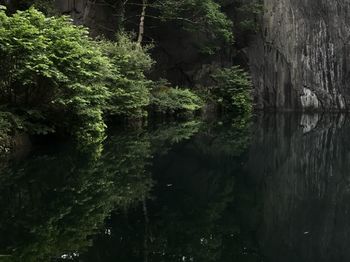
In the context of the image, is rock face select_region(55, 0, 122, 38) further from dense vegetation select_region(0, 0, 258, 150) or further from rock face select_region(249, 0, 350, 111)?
rock face select_region(249, 0, 350, 111)

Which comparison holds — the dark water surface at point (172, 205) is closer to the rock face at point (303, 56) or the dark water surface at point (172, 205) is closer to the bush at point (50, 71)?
the bush at point (50, 71)

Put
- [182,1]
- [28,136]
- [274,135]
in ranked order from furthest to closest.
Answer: [182,1], [274,135], [28,136]

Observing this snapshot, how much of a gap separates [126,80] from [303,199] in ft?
33.8

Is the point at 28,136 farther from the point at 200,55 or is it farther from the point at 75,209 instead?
the point at 200,55

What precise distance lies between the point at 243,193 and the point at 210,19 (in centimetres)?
1827

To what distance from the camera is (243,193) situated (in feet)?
24.5

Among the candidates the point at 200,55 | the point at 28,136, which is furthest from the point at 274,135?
the point at 200,55

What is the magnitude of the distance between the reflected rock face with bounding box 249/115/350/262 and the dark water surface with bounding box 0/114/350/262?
0.8 inches

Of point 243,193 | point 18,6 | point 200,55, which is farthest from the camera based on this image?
point 200,55

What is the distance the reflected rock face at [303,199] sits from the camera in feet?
16.5

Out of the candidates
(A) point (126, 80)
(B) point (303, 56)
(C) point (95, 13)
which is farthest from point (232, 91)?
(A) point (126, 80)

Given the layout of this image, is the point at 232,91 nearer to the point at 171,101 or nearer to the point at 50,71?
the point at 171,101

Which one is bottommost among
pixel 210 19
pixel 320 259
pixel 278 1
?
pixel 320 259

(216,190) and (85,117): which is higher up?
(85,117)
